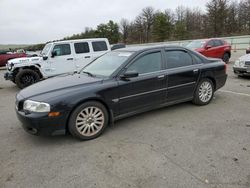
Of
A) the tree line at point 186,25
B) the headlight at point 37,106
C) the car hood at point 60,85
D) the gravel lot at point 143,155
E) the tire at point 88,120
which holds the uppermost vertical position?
the tree line at point 186,25

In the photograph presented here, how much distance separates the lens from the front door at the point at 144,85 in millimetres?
4387

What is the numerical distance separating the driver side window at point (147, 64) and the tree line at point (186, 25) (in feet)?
133

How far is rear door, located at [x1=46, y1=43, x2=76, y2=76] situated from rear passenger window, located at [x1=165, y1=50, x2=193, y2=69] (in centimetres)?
568

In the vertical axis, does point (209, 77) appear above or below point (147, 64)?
below

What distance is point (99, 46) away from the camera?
10.5m

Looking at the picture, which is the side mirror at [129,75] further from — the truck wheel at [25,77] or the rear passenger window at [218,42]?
Answer: the rear passenger window at [218,42]

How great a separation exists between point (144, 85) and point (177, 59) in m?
1.21

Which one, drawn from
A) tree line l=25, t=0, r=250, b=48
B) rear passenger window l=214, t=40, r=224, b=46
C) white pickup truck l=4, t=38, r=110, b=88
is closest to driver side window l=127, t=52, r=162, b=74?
white pickup truck l=4, t=38, r=110, b=88

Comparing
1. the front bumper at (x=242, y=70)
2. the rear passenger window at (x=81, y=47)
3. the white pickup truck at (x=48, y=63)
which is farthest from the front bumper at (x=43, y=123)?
the front bumper at (x=242, y=70)

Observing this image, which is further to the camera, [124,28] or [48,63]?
[124,28]

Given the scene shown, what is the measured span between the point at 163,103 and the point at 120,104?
1.12 m

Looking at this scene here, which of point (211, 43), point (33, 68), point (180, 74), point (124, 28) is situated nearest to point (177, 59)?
point (180, 74)

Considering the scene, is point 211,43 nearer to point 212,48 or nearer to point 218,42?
point 212,48

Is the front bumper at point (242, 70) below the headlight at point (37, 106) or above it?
below
